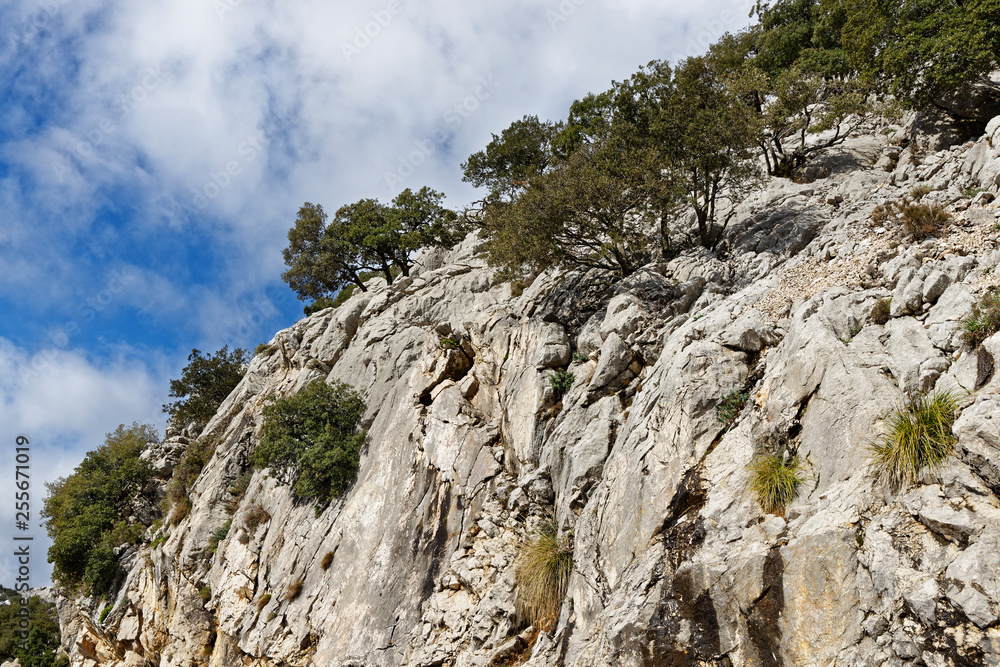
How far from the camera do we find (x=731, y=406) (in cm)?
1130

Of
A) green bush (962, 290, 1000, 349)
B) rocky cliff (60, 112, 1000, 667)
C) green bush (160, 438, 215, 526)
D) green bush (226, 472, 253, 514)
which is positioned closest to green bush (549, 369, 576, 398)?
rocky cliff (60, 112, 1000, 667)

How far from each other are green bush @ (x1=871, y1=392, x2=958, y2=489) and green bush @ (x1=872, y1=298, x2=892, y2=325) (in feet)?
9.46

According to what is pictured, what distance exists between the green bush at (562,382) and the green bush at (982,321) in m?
9.98

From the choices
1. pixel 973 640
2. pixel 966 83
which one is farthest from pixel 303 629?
pixel 966 83

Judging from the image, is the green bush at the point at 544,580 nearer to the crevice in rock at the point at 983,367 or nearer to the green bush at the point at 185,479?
the crevice in rock at the point at 983,367

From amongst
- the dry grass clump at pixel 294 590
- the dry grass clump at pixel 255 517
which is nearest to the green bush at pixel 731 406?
the dry grass clump at pixel 294 590

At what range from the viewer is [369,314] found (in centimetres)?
3216

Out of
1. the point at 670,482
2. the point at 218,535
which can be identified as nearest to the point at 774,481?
the point at 670,482

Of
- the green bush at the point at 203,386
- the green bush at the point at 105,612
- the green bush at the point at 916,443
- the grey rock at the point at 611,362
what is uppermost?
the green bush at the point at 203,386

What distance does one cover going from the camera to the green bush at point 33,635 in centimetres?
4145

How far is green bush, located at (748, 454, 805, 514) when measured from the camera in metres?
8.93

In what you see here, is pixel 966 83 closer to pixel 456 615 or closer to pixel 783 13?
pixel 456 615

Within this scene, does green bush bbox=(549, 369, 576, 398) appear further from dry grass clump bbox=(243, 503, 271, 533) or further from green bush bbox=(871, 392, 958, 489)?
dry grass clump bbox=(243, 503, 271, 533)

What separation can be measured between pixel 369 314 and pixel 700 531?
25.9 meters
